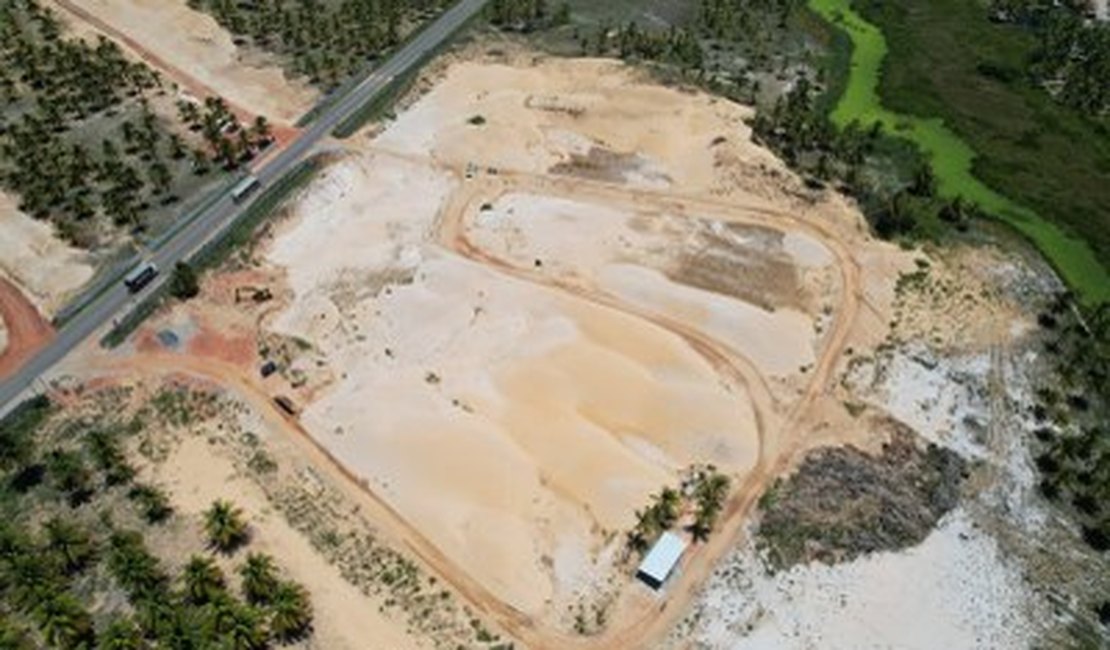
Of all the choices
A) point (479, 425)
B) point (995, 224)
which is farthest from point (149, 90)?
point (995, 224)

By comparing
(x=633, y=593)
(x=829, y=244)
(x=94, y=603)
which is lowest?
(x=94, y=603)

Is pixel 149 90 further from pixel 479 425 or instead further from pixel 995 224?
pixel 995 224

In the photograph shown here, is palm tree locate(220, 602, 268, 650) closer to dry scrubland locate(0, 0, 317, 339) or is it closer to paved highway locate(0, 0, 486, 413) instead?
paved highway locate(0, 0, 486, 413)

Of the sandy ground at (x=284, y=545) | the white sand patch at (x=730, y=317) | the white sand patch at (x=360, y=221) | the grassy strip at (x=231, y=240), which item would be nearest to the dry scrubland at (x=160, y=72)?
the grassy strip at (x=231, y=240)

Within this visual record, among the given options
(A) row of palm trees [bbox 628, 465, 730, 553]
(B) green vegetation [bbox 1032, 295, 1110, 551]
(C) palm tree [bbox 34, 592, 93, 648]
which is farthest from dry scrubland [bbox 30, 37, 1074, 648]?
(C) palm tree [bbox 34, 592, 93, 648]

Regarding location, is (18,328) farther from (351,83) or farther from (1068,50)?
(1068,50)

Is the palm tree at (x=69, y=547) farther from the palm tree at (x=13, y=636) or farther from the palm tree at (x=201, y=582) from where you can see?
the palm tree at (x=201, y=582)
